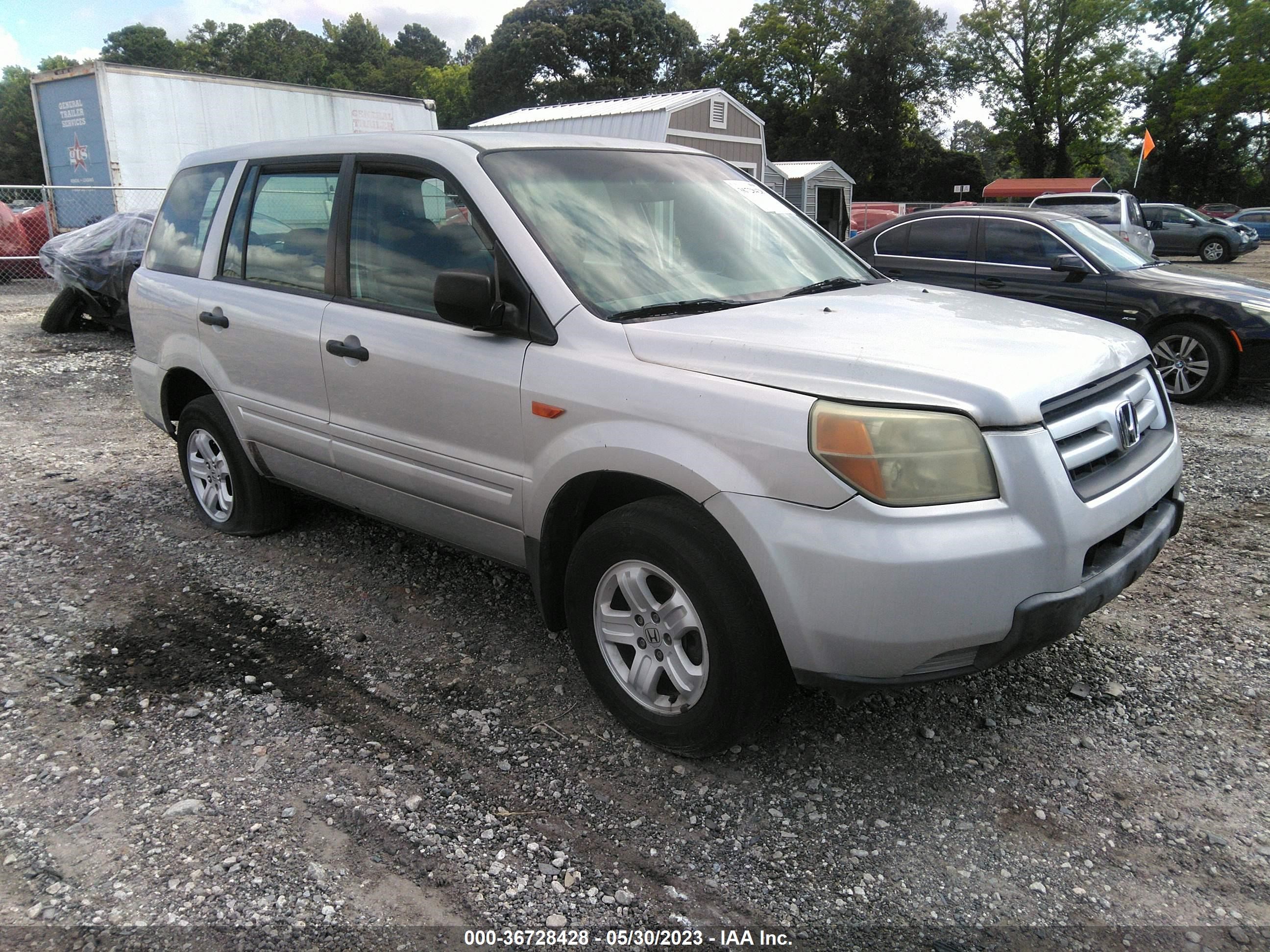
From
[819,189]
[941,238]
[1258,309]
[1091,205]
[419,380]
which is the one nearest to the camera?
[419,380]

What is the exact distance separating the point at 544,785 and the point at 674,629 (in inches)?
24.6

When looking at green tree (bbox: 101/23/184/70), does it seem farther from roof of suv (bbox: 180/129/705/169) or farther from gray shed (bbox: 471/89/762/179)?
roof of suv (bbox: 180/129/705/169)

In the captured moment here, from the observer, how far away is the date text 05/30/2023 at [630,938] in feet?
7.33

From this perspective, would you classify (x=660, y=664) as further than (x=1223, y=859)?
Yes

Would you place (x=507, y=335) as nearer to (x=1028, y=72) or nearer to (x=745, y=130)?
(x=745, y=130)

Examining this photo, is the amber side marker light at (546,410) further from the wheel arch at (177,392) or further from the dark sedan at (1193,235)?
the dark sedan at (1193,235)

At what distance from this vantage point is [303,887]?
7.89 ft

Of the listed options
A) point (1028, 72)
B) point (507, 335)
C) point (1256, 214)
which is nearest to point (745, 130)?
point (1256, 214)

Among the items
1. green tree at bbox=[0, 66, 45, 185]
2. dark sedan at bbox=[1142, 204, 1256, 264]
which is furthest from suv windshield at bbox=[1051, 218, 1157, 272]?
green tree at bbox=[0, 66, 45, 185]

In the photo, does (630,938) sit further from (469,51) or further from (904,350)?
(469,51)

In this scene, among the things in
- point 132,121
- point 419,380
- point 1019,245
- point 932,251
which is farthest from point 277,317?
point 132,121

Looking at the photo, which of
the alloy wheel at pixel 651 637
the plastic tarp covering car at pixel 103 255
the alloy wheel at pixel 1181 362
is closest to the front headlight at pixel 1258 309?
the alloy wheel at pixel 1181 362

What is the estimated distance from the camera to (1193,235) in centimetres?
2503

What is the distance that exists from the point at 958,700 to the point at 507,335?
1.99 m
